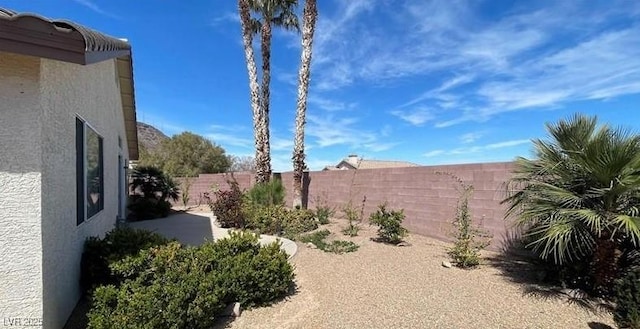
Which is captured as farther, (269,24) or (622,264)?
(269,24)

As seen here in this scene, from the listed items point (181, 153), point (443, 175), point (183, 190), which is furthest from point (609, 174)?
point (181, 153)

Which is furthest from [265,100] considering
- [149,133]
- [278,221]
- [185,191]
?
[149,133]

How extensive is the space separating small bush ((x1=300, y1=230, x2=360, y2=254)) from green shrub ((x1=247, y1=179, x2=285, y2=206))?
4124 millimetres

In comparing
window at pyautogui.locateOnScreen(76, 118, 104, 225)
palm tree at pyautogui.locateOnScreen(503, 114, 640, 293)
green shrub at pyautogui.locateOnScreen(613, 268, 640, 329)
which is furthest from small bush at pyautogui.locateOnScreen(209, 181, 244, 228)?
green shrub at pyautogui.locateOnScreen(613, 268, 640, 329)

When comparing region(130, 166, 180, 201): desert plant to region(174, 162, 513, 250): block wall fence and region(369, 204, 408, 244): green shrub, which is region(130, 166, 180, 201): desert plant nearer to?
region(174, 162, 513, 250): block wall fence

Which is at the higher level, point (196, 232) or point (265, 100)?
point (265, 100)

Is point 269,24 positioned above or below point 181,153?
above

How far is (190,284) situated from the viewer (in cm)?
411

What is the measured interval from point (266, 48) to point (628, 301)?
1472 centimetres

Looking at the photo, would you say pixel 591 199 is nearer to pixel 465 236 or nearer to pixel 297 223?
pixel 465 236

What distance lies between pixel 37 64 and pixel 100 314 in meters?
2.41

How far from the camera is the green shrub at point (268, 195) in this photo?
13.4m

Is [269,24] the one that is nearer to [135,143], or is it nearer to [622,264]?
[135,143]

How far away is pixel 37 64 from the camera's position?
3256mm
